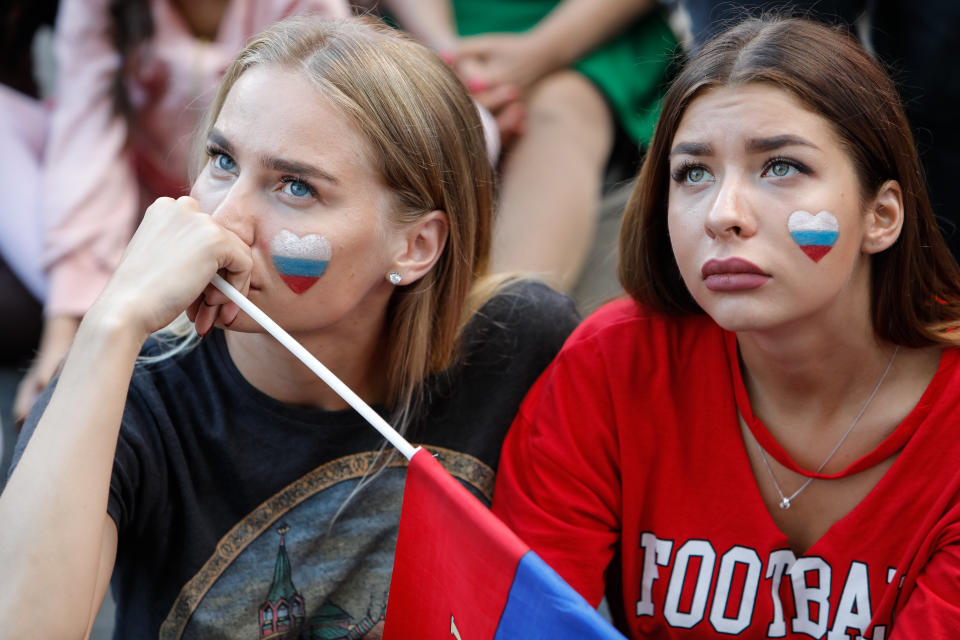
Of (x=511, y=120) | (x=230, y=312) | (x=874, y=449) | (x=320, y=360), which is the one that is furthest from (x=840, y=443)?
(x=511, y=120)

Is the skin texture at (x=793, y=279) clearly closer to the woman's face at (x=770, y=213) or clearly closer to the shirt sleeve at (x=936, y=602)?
the woman's face at (x=770, y=213)

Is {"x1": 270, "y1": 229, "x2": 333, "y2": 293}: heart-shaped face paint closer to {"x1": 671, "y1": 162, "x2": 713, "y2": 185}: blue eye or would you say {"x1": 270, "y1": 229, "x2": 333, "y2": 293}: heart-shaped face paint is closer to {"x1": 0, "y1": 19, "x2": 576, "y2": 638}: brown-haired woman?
{"x1": 0, "y1": 19, "x2": 576, "y2": 638}: brown-haired woman

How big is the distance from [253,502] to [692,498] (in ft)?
2.40

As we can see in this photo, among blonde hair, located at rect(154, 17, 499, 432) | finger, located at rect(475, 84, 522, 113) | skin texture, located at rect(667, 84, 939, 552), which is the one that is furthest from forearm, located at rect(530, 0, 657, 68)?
skin texture, located at rect(667, 84, 939, 552)

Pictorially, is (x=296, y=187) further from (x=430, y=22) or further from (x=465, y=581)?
(x=430, y=22)

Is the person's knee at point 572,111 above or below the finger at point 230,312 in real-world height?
above

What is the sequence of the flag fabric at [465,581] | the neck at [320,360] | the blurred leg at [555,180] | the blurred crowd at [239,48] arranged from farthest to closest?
the blurred leg at [555,180]
the blurred crowd at [239,48]
the neck at [320,360]
the flag fabric at [465,581]

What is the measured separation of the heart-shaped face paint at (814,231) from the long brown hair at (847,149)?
99 mm

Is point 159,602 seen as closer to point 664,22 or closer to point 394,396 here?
point 394,396

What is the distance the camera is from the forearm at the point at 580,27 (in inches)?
116

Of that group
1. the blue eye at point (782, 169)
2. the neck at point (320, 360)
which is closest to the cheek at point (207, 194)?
the neck at point (320, 360)

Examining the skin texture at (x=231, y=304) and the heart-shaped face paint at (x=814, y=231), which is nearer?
the skin texture at (x=231, y=304)

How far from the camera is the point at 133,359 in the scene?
1.48 metres

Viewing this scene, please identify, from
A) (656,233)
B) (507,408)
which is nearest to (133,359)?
(507,408)
